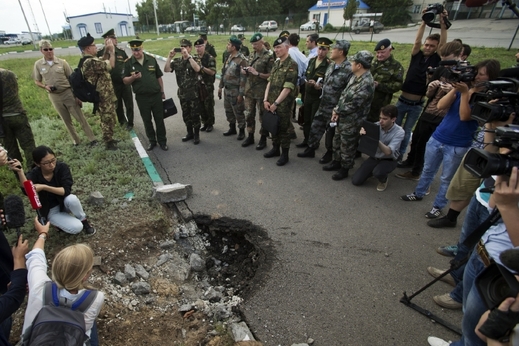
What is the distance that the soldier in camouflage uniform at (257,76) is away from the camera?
5.39 metres

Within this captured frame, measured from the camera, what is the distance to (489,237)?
190cm

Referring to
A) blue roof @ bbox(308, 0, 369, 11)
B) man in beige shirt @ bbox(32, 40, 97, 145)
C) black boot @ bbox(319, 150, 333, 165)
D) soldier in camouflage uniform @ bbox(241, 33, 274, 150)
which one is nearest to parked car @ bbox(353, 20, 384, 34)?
blue roof @ bbox(308, 0, 369, 11)

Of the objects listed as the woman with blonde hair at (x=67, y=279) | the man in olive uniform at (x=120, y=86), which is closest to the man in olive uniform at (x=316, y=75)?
the man in olive uniform at (x=120, y=86)

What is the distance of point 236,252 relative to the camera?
11.8 feet

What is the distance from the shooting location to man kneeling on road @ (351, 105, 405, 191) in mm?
4277

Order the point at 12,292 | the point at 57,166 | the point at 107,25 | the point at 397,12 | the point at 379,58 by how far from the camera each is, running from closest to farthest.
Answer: the point at 12,292
the point at 57,166
the point at 379,58
the point at 397,12
the point at 107,25

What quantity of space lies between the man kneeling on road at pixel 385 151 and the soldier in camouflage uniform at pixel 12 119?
15.9 feet

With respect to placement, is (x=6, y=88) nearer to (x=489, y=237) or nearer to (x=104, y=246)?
(x=104, y=246)

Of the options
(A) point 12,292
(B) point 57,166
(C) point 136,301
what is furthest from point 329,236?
(B) point 57,166

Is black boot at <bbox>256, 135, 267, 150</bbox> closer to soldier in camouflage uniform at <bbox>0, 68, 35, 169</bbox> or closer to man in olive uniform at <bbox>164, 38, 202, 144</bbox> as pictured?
man in olive uniform at <bbox>164, 38, 202, 144</bbox>

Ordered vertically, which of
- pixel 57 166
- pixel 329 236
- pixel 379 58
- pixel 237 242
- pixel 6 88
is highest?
pixel 379 58

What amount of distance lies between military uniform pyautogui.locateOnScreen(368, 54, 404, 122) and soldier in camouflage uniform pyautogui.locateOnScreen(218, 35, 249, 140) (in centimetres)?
240

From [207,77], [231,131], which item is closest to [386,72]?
[231,131]

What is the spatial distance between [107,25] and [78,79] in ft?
169
